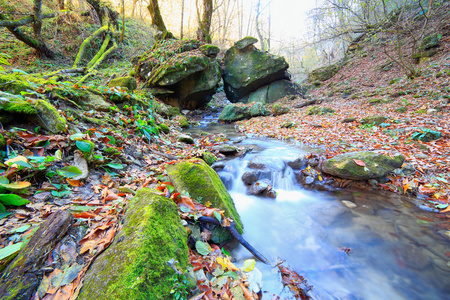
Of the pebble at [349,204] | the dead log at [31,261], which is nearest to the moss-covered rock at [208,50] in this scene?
the pebble at [349,204]

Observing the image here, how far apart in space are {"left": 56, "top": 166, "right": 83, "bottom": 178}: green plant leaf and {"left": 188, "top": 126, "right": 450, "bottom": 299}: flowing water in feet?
7.06

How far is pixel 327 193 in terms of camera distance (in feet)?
13.6

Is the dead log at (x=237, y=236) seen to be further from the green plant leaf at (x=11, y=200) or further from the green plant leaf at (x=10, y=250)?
the green plant leaf at (x=11, y=200)

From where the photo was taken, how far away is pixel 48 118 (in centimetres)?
272

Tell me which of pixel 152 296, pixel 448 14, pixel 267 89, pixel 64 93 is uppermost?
pixel 448 14

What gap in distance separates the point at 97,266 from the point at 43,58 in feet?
51.5

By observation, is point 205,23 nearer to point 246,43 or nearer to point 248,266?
point 246,43

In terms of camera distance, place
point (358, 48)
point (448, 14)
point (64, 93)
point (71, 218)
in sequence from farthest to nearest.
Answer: point (358, 48)
point (448, 14)
point (64, 93)
point (71, 218)

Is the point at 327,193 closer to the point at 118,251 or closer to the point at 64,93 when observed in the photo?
the point at 118,251

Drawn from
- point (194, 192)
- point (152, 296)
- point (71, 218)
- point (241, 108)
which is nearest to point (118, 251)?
point (152, 296)

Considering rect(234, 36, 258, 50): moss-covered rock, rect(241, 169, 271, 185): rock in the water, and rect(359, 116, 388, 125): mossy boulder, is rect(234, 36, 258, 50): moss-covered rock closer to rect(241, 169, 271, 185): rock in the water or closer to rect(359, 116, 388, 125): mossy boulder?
rect(359, 116, 388, 125): mossy boulder

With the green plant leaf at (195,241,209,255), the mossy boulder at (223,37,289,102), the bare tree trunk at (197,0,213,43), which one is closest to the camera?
the green plant leaf at (195,241,209,255)

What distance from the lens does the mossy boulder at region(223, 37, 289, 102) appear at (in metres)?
14.8

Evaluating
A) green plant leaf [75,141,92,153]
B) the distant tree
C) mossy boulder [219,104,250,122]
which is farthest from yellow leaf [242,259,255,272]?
the distant tree
